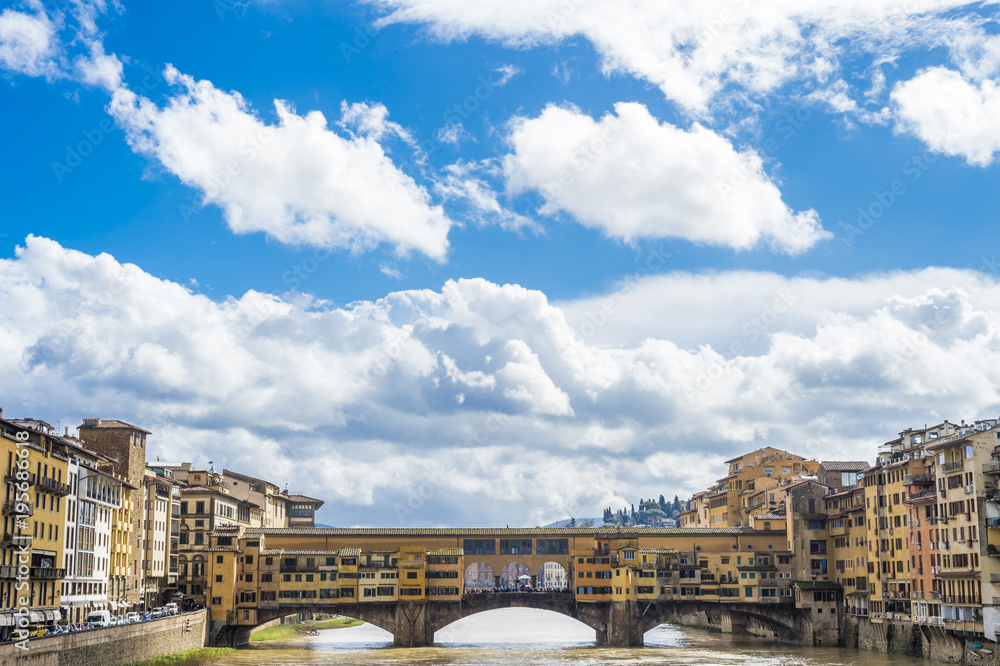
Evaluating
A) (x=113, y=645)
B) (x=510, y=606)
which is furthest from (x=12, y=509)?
(x=510, y=606)

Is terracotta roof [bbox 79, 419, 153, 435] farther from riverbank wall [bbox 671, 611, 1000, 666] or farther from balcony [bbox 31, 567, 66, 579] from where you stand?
riverbank wall [bbox 671, 611, 1000, 666]

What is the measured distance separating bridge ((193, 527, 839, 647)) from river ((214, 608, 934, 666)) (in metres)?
3.51

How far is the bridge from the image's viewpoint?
11956 cm

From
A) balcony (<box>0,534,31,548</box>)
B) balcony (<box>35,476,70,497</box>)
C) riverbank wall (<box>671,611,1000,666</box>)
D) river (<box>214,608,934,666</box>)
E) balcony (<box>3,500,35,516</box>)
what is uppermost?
balcony (<box>35,476,70,497</box>)

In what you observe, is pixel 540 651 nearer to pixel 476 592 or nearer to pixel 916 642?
pixel 476 592

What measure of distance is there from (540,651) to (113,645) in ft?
167

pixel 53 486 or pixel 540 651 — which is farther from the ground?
pixel 53 486

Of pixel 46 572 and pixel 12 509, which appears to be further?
pixel 46 572

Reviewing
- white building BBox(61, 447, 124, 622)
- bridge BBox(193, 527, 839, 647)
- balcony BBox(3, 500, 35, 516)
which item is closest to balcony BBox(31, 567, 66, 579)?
white building BBox(61, 447, 124, 622)

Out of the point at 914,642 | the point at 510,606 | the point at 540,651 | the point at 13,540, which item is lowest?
the point at 540,651

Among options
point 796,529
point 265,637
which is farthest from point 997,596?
point 265,637

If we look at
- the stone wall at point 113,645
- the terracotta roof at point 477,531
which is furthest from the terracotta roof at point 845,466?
the stone wall at point 113,645

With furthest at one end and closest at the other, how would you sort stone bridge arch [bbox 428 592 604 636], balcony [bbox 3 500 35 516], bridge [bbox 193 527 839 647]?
stone bridge arch [bbox 428 592 604 636] < bridge [bbox 193 527 839 647] < balcony [bbox 3 500 35 516]

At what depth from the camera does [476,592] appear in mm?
127000
